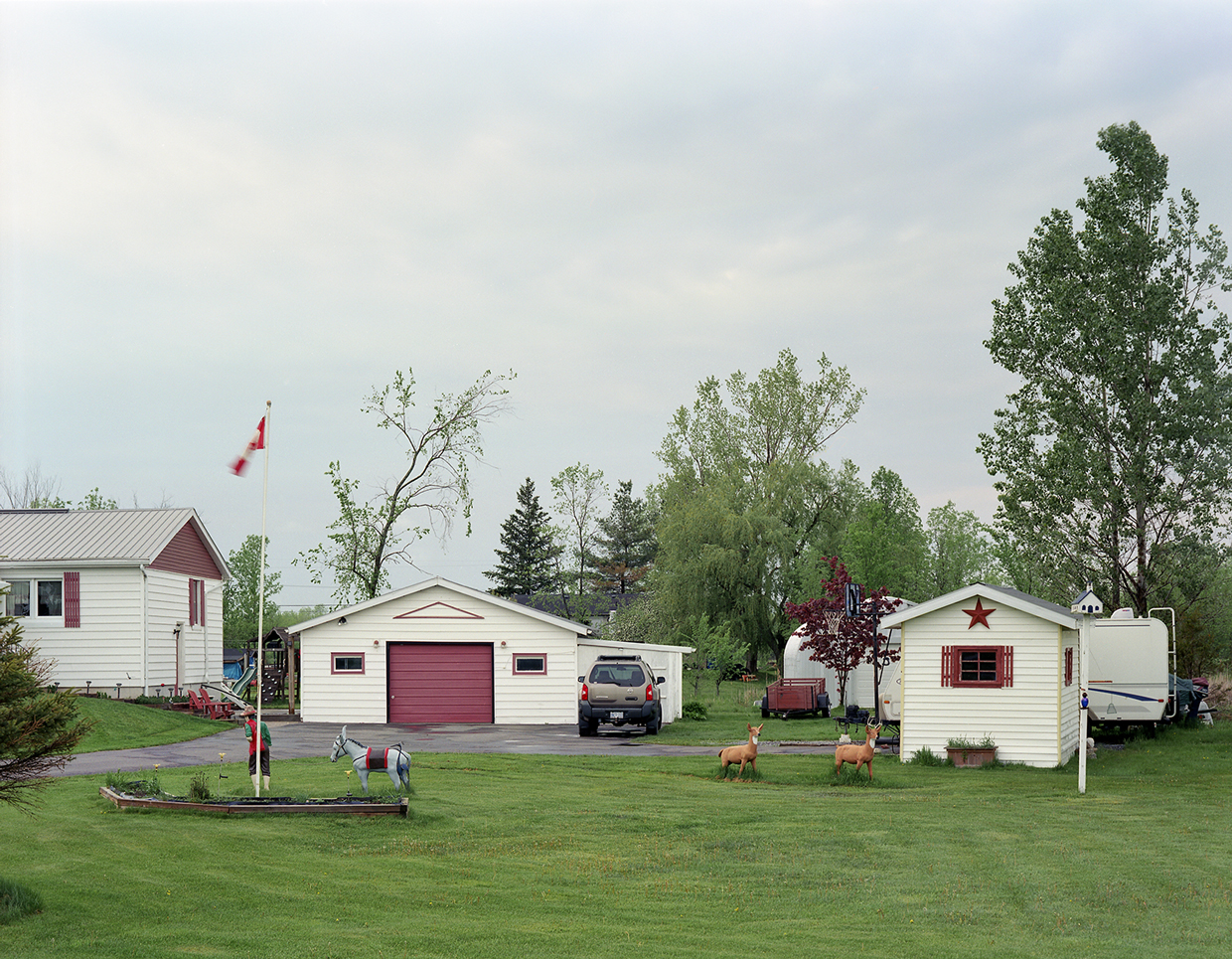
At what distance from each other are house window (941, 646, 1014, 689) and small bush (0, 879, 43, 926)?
17.0 meters

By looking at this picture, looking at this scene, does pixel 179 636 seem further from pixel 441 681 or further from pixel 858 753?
pixel 858 753

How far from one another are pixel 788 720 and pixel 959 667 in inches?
521

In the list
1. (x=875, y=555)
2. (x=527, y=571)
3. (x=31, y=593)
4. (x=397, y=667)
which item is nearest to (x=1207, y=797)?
(x=397, y=667)

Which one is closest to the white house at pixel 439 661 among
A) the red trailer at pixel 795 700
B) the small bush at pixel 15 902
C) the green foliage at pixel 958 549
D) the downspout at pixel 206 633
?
the red trailer at pixel 795 700

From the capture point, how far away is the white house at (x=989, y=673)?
22.1 meters

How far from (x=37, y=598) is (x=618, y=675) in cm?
1708

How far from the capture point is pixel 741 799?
17016 millimetres

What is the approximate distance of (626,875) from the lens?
38.3ft

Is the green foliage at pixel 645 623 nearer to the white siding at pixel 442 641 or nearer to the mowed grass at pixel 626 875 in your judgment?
the white siding at pixel 442 641

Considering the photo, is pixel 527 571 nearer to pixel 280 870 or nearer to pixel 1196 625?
pixel 1196 625

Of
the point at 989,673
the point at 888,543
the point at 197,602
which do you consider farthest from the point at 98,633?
the point at 888,543

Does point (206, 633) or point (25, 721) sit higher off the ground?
point (25, 721)

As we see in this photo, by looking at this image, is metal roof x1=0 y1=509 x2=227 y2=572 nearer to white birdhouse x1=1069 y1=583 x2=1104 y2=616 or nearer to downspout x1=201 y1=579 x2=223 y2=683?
downspout x1=201 y1=579 x2=223 y2=683

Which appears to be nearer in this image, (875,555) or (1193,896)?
(1193,896)
